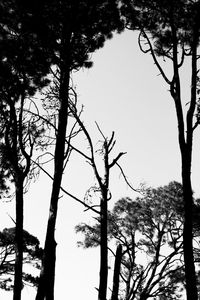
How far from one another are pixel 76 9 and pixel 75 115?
284 centimetres

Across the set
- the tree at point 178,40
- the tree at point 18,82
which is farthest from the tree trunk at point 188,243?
the tree at point 18,82

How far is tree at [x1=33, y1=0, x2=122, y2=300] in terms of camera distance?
9109 millimetres

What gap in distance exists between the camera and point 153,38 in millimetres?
10023

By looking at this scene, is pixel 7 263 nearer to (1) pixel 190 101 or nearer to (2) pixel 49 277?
(2) pixel 49 277

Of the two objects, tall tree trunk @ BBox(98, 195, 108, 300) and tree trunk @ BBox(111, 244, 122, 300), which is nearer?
tree trunk @ BBox(111, 244, 122, 300)

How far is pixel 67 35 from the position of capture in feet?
31.2

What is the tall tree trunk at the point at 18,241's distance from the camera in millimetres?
10141

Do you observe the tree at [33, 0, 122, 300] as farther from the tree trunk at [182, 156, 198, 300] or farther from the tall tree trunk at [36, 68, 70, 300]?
the tree trunk at [182, 156, 198, 300]

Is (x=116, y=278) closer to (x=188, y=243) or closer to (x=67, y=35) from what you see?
(x=188, y=243)

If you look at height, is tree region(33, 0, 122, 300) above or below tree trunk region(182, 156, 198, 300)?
above

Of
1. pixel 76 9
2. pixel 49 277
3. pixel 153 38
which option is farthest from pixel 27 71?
pixel 49 277

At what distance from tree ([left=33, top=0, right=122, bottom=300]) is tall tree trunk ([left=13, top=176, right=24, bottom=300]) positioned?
281cm

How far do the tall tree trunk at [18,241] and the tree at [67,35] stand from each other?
2806mm

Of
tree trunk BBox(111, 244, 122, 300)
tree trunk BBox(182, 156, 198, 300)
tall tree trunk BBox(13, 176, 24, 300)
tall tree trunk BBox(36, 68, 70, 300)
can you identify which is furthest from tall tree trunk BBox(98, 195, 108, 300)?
tree trunk BBox(182, 156, 198, 300)
